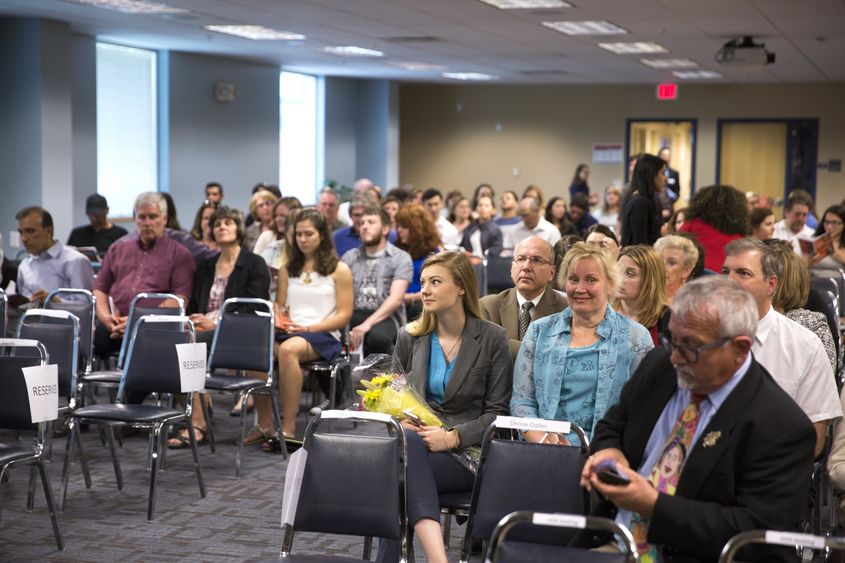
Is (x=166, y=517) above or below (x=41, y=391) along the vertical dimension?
below

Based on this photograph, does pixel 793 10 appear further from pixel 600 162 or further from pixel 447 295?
pixel 600 162

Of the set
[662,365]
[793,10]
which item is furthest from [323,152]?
[662,365]

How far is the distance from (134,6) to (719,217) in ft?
20.8

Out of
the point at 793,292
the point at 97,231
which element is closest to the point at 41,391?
the point at 793,292

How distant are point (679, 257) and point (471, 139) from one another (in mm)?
16637

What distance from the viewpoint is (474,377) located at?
13.2 ft

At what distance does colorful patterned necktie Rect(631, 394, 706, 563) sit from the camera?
2.66 meters

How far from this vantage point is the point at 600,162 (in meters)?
20.7

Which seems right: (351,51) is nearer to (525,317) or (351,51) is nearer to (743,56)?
(743,56)

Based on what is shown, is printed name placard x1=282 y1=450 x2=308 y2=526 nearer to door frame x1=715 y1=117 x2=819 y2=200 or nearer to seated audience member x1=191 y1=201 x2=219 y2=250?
seated audience member x1=191 y1=201 x2=219 y2=250

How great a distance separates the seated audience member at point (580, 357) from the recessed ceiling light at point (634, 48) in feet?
32.3

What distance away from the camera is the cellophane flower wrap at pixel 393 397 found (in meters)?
3.79

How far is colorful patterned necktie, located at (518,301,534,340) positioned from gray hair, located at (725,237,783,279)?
1.05 metres

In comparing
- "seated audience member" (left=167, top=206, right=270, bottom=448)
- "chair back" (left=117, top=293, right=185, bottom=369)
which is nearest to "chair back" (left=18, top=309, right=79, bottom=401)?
"chair back" (left=117, top=293, right=185, bottom=369)
